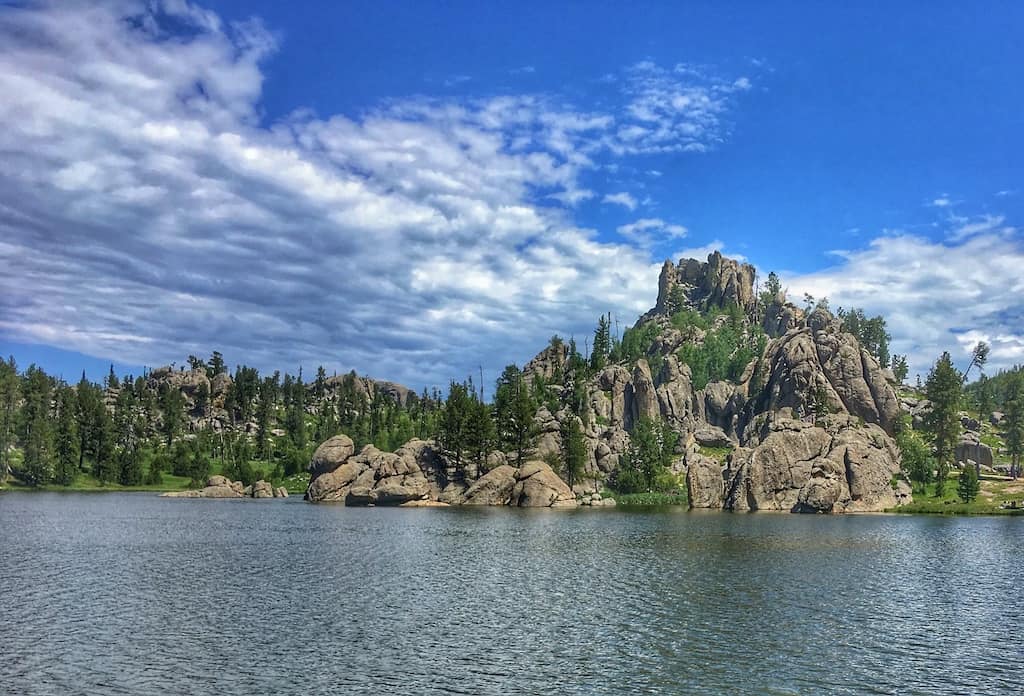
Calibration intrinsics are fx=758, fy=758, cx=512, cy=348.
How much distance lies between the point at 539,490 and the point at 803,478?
60.2 metres

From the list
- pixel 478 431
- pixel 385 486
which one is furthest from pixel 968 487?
pixel 385 486

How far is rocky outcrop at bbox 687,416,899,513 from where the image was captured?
167 metres

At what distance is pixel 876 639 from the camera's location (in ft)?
153

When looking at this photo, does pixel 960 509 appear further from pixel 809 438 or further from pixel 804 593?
pixel 804 593

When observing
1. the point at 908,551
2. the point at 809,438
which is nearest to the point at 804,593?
the point at 908,551

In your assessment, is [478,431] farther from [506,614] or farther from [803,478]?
[506,614]

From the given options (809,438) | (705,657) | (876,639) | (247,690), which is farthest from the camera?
(809,438)

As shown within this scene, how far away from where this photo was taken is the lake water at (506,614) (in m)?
38.7

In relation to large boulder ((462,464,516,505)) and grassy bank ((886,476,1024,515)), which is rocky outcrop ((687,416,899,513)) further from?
large boulder ((462,464,516,505))

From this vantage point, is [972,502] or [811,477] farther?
[811,477]

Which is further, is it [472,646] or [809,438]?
[809,438]

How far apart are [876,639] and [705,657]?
40.8 feet

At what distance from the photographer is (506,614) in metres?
54.1

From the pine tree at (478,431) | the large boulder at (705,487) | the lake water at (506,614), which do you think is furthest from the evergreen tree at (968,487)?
the pine tree at (478,431)
